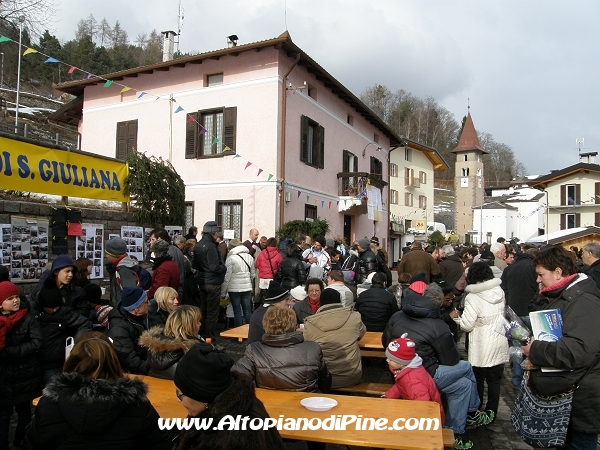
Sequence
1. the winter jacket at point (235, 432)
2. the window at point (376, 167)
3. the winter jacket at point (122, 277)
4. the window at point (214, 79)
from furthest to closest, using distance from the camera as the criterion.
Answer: the window at point (376, 167) → the window at point (214, 79) → the winter jacket at point (122, 277) → the winter jacket at point (235, 432)

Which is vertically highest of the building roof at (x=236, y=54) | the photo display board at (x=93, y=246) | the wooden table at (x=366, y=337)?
the building roof at (x=236, y=54)

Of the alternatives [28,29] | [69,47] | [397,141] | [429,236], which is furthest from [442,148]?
[28,29]

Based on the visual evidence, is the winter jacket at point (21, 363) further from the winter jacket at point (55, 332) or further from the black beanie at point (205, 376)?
the black beanie at point (205, 376)

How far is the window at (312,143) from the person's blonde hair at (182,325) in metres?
13.3

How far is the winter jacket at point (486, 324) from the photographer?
474 centimetres

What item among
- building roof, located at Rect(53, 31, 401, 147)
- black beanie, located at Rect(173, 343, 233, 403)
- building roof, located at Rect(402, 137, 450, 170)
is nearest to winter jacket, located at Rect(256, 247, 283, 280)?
black beanie, located at Rect(173, 343, 233, 403)

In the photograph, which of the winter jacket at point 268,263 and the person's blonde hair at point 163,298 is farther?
the winter jacket at point 268,263

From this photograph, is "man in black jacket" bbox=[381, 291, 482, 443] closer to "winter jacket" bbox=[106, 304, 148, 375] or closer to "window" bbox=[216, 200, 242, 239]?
"winter jacket" bbox=[106, 304, 148, 375]

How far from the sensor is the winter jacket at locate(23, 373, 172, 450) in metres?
2.13

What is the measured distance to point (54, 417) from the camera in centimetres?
217

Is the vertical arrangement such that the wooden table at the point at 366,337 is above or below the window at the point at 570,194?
below

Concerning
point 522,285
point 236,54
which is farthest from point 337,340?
point 236,54

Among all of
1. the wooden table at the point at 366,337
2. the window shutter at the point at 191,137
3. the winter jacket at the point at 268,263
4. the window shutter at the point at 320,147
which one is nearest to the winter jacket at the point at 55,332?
the wooden table at the point at 366,337

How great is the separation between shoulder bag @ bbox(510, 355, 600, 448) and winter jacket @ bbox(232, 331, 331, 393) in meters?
1.47
